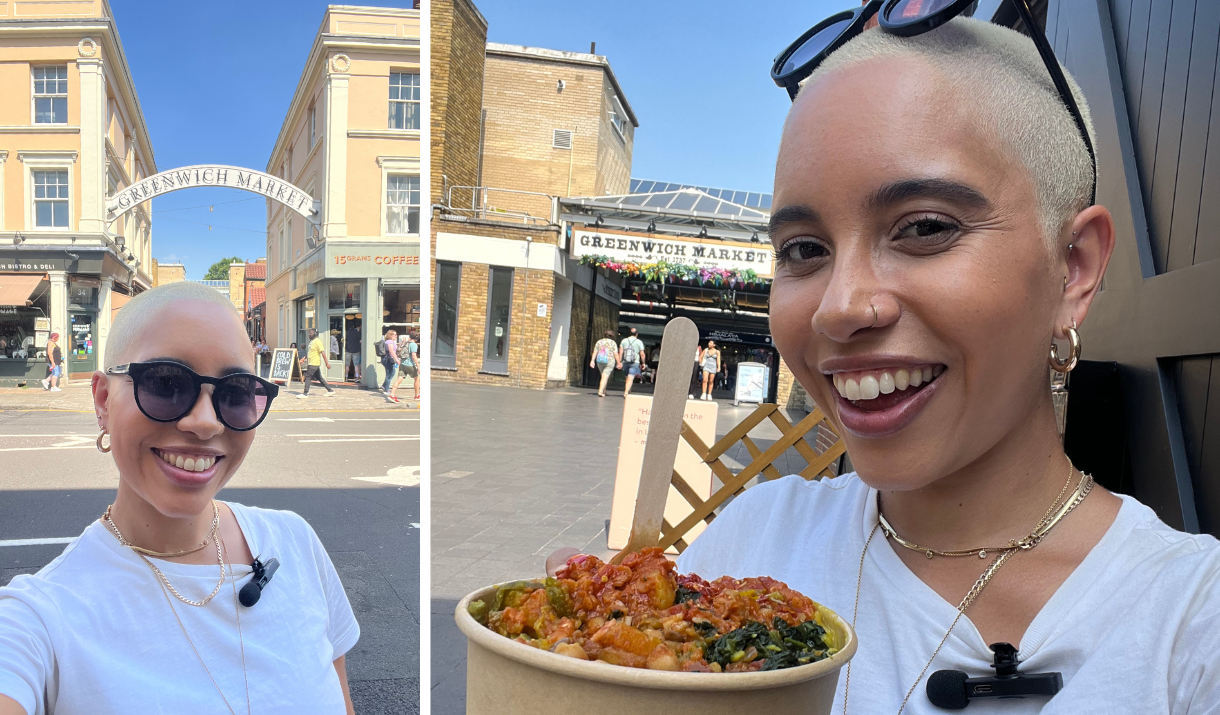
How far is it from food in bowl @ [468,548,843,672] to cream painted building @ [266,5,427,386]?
4.65 ft

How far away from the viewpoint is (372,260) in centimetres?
251

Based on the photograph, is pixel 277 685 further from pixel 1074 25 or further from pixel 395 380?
pixel 1074 25

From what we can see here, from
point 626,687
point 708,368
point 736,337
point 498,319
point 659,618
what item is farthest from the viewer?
point 736,337

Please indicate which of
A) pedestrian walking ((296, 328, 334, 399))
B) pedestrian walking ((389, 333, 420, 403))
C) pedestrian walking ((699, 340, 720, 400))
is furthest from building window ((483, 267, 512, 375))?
pedestrian walking ((296, 328, 334, 399))

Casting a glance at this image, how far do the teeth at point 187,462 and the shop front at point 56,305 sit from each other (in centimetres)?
26

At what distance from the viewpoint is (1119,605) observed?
34.5 inches

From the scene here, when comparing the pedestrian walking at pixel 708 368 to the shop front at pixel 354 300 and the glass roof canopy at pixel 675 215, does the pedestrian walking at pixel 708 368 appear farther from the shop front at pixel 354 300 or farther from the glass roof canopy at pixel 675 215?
the shop front at pixel 354 300

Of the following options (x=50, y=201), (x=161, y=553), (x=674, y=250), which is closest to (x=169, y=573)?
(x=161, y=553)

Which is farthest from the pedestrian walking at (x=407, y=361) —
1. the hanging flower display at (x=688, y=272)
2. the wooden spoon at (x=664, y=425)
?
the hanging flower display at (x=688, y=272)

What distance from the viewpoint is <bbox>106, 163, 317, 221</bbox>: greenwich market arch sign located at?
1909 mm

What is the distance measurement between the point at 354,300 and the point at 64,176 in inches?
33.7

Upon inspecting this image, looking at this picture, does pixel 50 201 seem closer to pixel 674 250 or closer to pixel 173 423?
pixel 173 423

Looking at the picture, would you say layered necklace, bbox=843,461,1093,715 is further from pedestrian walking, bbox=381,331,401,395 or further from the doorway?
pedestrian walking, bbox=381,331,401,395

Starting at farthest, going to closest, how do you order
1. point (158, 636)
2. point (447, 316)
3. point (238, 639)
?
point (447, 316) → point (238, 639) → point (158, 636)
